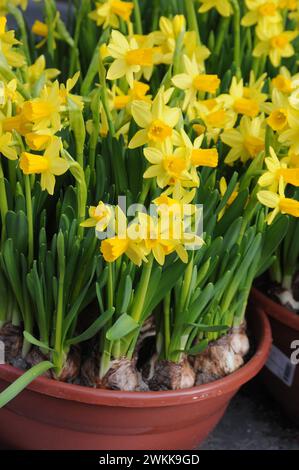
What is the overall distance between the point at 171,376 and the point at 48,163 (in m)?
0.37

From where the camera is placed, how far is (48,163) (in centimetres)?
91

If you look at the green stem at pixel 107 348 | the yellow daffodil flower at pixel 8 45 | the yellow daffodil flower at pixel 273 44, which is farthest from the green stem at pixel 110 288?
the yellow daffodil flower at pixel 273 44

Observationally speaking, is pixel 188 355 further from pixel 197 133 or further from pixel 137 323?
pixel 197 133

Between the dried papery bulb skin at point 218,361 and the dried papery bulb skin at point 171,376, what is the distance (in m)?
0.02

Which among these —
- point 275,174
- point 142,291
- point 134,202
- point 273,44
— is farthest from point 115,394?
point 273,44

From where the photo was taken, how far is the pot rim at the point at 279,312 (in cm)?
122

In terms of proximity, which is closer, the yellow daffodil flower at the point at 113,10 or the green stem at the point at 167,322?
the green stem at the point at 167,322

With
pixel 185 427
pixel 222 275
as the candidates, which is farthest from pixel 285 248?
pixel 185 427

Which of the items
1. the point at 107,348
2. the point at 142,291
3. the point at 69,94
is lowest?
the point at 107,348

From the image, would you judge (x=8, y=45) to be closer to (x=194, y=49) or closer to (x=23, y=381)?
(x=194, y=49)

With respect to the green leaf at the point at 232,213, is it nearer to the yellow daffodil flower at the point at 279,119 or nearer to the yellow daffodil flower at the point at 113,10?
the yellow daffodil flower at the point at 279,119

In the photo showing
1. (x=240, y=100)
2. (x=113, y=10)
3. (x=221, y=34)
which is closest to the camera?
(x=240, y=100)

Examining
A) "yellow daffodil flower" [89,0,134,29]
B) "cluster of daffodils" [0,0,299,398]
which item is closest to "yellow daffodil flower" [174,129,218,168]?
"cluster of daffodils" [0,0,299,398]

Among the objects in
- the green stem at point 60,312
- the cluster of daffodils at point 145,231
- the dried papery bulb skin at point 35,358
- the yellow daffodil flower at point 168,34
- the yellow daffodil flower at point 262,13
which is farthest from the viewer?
the yellow daffodil flower at point 262,13
